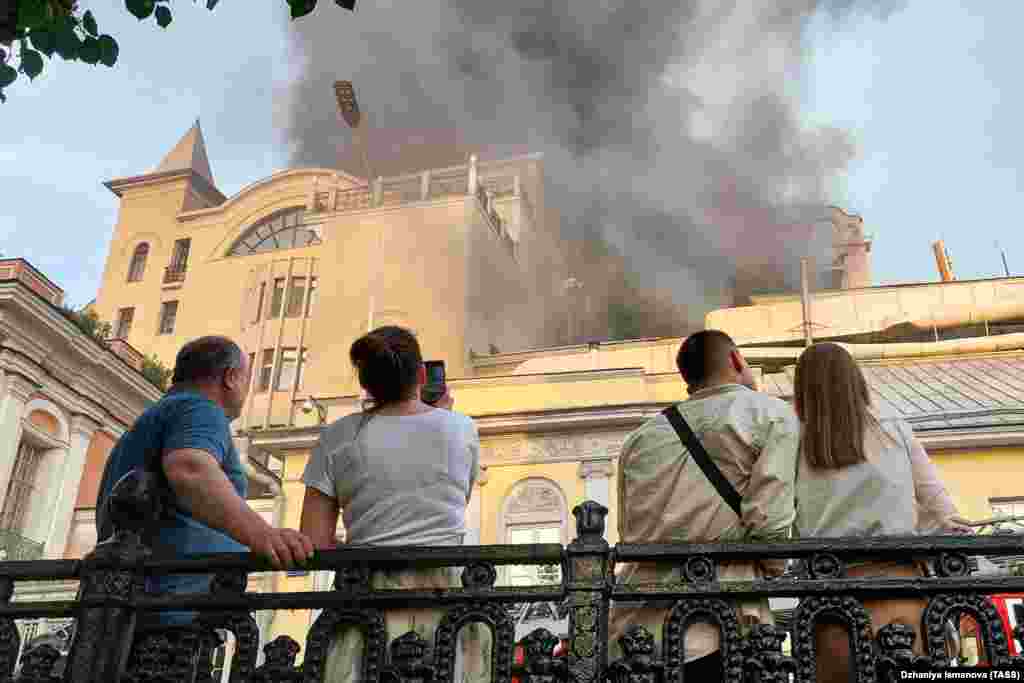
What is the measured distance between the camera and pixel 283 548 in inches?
115

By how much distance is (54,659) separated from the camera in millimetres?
3031

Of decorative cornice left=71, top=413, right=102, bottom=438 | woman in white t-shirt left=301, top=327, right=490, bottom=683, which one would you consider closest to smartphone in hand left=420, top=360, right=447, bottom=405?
woman in white t-shirt left=301, top=327, right=490, bottom=683

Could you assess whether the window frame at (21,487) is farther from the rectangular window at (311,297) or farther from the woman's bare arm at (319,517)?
the woman's bare arm at (319,517)

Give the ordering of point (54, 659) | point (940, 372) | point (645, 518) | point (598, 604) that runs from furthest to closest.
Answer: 1. point (940, 372)
2. point (645, 518)
3. point (54, 659)
4. point (598, 604)

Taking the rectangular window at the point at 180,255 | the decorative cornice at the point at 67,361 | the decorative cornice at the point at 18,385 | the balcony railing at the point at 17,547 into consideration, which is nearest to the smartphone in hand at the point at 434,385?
the decorative cornice at the point at 67,361

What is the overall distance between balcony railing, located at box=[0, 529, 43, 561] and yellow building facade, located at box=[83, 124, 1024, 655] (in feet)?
14.9

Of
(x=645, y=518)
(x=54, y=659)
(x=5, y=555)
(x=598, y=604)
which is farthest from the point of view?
(x=5, y=555)

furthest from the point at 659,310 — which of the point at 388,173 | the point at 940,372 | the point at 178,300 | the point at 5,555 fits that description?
the point at 5,555

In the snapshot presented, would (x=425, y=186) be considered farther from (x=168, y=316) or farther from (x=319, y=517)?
(x=319, y=517)

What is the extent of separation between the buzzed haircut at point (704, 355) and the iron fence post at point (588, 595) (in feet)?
2.88

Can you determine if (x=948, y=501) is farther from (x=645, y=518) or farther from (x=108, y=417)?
(x=108, y=417)

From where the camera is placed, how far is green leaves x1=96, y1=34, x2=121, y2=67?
5332 millimetres

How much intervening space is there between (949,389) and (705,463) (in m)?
17.1

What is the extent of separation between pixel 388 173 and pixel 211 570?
157ft
